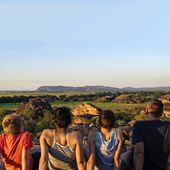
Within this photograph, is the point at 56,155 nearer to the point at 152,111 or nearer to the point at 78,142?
the point at 78,142

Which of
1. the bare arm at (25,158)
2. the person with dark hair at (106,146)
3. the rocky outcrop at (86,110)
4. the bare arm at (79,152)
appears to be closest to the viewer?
the bare arm at (79,152)

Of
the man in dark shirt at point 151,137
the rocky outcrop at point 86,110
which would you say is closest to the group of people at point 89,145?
the man in dark shirt at point 151,137

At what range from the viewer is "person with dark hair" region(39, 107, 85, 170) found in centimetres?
602

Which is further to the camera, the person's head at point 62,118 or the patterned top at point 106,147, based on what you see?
the patterned top at point 106,147

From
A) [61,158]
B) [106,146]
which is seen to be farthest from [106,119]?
[61,158]

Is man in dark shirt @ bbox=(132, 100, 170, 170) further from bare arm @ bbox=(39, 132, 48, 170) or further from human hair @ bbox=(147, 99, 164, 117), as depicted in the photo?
bare arm @ bbox=(39, 132, 48, 170)

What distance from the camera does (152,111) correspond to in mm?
6418

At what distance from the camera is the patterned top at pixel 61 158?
20.2 feet

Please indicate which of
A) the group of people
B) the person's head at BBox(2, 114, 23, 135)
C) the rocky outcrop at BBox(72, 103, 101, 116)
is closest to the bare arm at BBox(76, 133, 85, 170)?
the group of people

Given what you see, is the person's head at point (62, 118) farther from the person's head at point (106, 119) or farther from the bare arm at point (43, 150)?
the person's head at point (106, 119)

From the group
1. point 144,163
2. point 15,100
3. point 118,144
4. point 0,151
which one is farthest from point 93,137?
point 15,100

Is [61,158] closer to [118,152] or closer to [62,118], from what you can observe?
[62,118]

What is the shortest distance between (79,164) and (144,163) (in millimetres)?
1005

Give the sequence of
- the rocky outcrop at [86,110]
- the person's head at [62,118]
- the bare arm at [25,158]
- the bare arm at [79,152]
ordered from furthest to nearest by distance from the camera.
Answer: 1. the rocky outcrop at [86,110]
2. the bare arm at [25,158]
3. the bare arm at [79,152]
4. the person's head at [62,118]
